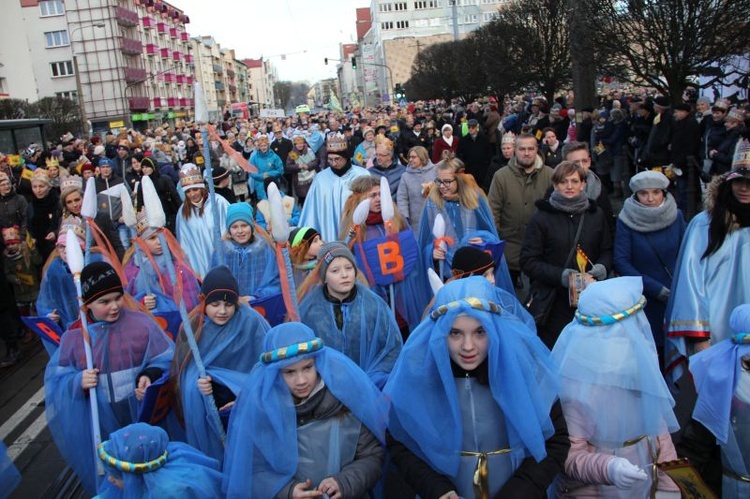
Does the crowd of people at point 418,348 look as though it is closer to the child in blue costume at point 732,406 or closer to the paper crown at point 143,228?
the child in blue costume at point 732,406

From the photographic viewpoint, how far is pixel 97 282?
4.27m

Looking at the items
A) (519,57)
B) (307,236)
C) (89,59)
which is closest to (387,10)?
(89,59)

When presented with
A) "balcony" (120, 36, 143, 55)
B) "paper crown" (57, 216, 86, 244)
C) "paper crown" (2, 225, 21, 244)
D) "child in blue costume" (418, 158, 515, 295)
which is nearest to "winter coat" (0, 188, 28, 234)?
"paper crown" (2, 225, 21, 244)

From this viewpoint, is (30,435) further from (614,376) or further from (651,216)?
(651,216)

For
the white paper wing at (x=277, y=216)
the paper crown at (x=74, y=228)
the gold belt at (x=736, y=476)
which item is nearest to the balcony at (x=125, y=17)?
the paper crown at (x=74, y=228)

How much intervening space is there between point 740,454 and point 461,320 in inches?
57.0

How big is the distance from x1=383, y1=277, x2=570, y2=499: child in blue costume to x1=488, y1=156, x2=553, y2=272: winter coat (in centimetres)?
412

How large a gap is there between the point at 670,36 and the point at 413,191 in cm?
655

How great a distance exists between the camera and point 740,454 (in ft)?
10.6

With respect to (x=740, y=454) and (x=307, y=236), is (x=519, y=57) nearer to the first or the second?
(x=307, y=236)

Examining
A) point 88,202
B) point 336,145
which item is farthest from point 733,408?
point 336,145

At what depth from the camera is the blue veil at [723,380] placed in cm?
321

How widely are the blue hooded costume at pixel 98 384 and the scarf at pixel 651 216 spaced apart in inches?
132

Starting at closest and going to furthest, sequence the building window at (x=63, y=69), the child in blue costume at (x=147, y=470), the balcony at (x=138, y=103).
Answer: the child in blue costume at (x=147, y=470) → the building window at (x=63, y=69) → the balcony at (x=138, y=103)
